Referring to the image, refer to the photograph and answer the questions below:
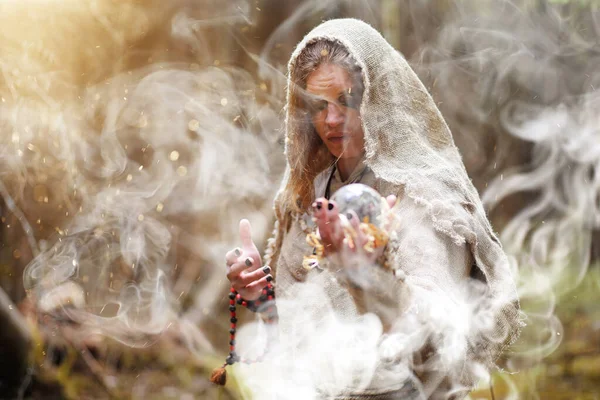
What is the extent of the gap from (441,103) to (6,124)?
7.68 feet

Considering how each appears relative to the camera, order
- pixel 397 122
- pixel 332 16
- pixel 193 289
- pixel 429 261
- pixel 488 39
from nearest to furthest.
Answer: pixel 429 261
pixel 397 122
pixel 332 16
pixel 488 39
pixel 193 289

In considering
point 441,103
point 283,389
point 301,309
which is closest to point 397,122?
point 301,309

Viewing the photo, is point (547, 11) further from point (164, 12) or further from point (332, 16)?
point (164, 12)

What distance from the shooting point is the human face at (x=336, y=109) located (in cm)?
187

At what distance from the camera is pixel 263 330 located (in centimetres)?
205

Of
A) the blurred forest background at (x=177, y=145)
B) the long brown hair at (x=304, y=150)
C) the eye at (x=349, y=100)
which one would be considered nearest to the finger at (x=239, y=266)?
the long brown hair at (x=304, y=150)

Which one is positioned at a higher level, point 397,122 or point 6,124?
point 397,122

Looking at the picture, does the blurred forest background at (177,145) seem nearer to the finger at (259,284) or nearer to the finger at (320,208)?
the finger at (259,284)

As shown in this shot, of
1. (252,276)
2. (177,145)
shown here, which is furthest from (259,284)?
(177,145)

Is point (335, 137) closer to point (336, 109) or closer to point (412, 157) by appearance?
point (336, 109)

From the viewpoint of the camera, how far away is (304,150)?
6.88 ft

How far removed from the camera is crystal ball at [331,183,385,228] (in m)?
1.33

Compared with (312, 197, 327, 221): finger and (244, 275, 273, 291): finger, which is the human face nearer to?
(244, 275, 273, 291): finger

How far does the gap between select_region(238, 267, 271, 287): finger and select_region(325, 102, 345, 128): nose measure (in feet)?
1.64
